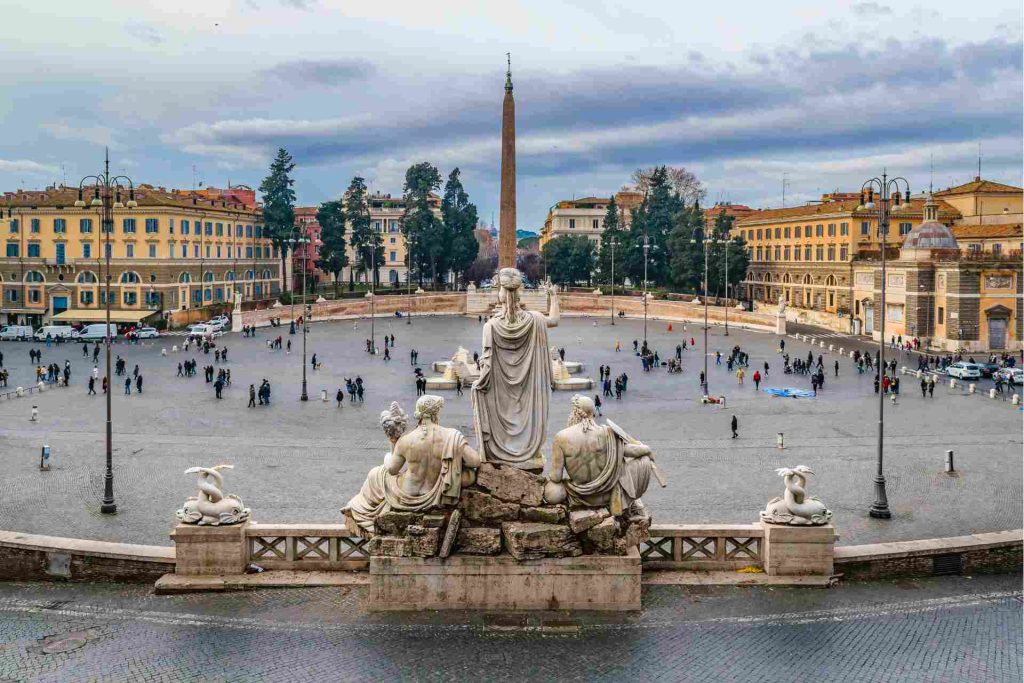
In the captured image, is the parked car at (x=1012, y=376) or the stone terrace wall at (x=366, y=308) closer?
the parked car at (x=1012, y=376)

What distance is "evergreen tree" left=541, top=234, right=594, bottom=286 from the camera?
9400 centimetres

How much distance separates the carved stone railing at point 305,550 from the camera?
11.4 metres

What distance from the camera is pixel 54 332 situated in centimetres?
5616

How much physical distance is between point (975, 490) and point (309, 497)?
13489 millimetres

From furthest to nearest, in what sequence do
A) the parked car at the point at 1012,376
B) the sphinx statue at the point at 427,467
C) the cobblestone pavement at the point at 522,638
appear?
the parked car at the point at 1012,376, the sphinx statue at the point at 427,467, the cobblestone pavement at the point at 522,638

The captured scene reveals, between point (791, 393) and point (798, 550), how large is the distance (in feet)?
84.1

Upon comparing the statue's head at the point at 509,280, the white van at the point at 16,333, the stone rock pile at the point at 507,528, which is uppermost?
the statue's head at the point at 509,280

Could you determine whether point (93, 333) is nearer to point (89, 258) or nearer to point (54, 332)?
point (54, 332)

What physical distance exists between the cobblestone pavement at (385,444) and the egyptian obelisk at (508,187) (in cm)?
558

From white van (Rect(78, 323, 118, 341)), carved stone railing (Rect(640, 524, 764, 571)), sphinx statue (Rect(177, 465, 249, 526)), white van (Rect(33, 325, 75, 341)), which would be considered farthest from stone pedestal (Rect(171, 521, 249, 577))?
white van (Rect(33, 325, 75, 341))

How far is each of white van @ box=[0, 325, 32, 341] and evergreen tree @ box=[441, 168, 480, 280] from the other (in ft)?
122

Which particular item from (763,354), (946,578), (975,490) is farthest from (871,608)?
(763,354)

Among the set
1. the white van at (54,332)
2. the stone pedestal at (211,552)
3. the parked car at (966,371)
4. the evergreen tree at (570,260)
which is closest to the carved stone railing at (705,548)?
the stone pedestal at (211,552)

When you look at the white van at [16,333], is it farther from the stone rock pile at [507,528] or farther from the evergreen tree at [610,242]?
the stone rock pile at [507,528]
